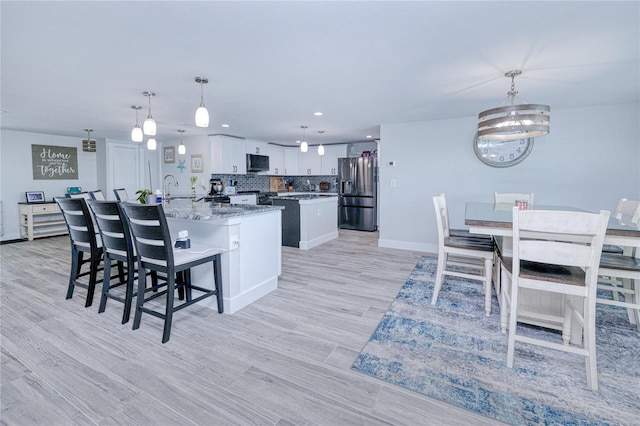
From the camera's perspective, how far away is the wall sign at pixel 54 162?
607 cm

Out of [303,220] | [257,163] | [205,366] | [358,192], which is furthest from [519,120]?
[257,163]

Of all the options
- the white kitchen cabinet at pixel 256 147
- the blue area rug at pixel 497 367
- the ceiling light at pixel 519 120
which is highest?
the white kitchen cabinet at pixel 256 147

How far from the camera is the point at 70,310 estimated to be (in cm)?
268

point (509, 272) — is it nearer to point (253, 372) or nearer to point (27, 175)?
point (253, 372)

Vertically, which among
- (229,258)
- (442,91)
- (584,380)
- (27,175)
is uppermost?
(442,91)

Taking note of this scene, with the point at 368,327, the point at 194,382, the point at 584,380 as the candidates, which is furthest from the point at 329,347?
the point at 584,380

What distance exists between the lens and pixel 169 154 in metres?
7.05

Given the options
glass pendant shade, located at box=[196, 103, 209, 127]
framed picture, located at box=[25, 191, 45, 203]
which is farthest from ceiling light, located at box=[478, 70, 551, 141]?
framed picture, located at box=[25, 191, 45, 203]

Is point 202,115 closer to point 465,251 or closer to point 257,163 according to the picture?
point 465,251

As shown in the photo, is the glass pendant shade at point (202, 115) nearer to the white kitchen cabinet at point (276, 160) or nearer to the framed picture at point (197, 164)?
the framed picture at point (197, 164)

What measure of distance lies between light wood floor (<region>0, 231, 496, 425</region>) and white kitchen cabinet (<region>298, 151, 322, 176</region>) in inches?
205

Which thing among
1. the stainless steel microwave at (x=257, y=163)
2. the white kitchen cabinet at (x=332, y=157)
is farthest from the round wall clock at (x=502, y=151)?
the stainless steel microwave at (x=257, y=163)

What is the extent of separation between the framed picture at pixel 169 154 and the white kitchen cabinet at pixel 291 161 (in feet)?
9.11

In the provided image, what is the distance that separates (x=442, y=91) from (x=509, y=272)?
205 cm
